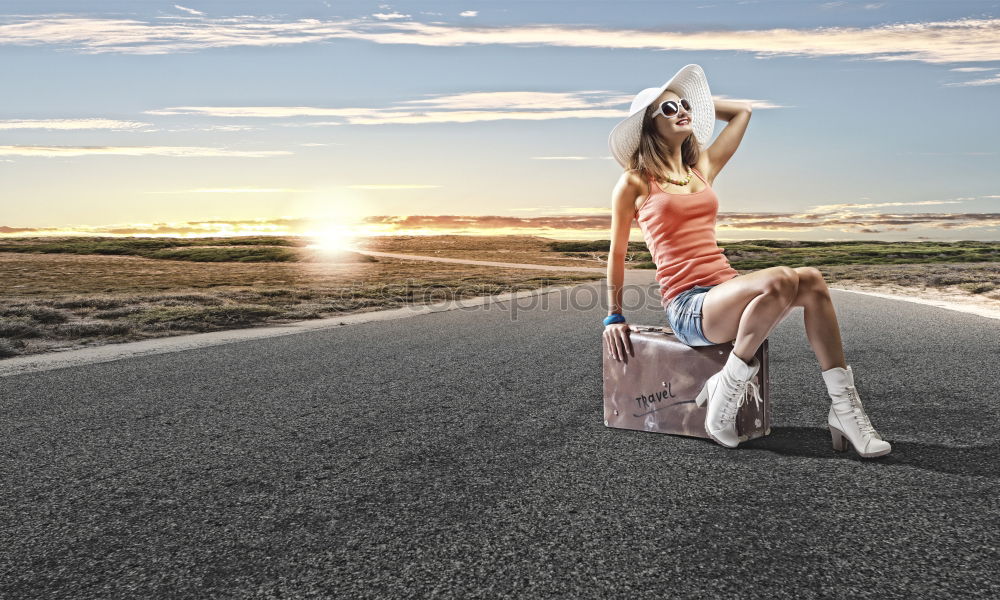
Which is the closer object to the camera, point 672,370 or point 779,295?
point 779,295

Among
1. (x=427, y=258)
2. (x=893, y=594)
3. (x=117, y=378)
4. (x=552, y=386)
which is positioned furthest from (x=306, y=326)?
(x=427, y=258)

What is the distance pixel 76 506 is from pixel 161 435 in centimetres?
132

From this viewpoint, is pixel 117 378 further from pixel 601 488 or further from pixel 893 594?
pixel 893 594

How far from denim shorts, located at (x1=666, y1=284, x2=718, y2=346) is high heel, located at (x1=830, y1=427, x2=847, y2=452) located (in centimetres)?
76

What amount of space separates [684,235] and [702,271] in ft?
0.75

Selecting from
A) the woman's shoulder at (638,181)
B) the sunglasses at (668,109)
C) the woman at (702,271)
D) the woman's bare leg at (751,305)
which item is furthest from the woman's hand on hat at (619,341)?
the sunglasses at (668,109)

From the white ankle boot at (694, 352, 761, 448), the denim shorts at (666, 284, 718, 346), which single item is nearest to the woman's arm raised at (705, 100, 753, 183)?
the denim shorts at (666, 284, 718, 346)

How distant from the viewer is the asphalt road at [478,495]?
2490 millimetres

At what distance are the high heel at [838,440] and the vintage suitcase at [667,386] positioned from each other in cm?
40

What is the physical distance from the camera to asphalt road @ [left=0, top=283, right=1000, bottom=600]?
249 cm

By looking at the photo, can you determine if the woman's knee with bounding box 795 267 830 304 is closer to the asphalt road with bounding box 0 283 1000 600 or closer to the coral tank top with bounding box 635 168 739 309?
the coral tank top with bounding box 635 168 739 309

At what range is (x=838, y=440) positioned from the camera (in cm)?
382

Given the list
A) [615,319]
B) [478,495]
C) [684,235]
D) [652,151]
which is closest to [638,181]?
[652,151]

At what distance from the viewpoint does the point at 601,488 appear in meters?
3.33
